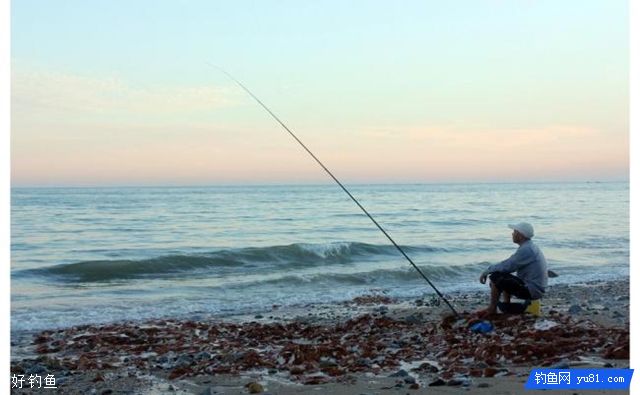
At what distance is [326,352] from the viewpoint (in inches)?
255

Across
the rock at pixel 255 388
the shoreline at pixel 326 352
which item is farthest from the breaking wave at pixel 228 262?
the rock at pixel 255 388

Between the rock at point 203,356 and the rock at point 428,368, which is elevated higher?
the rock at point 428,368

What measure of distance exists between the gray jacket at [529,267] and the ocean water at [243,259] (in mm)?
4332

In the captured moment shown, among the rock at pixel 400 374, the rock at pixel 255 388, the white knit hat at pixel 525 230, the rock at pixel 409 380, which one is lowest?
the rock at pixel 255 388

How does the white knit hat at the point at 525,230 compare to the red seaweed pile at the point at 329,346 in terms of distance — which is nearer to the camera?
the red seaweed pile at the point at 329,346

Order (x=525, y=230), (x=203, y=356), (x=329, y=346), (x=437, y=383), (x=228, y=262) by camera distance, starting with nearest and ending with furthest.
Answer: (x=437, y=383) → (x=203, y=356) → (x=329, y=346) → (x=525, y=230) → (x=228, y=262)

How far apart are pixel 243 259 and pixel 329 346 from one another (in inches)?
412

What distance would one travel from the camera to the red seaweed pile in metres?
5.81

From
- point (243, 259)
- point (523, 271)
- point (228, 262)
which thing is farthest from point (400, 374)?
point (243, 259)

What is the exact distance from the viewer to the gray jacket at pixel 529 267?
7.61m

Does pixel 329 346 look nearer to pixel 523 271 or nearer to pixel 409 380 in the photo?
pixel 409 380

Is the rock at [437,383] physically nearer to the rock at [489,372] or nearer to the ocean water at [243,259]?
the rock at [489,372]

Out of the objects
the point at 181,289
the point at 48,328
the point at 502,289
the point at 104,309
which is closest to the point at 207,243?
the point at 181,289

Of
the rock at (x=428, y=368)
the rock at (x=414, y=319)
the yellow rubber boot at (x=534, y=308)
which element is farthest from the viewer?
the rock at (x=414, y=319)
